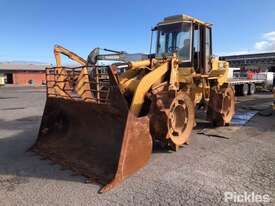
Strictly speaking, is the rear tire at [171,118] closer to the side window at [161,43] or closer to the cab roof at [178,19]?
the side window at [161,43]

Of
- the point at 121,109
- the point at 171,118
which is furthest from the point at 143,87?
the point at 121,109

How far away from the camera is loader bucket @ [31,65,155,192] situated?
13.7ft

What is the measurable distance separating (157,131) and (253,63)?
38397mm

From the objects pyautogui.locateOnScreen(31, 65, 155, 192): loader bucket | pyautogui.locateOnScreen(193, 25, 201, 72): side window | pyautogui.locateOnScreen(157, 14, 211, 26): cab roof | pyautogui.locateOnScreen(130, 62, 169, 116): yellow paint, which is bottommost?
pyautogui.locateOnScreen(31, 65, 155, 192): loader bucket

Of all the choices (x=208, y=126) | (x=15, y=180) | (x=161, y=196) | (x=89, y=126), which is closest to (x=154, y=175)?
(x=161, y=196)

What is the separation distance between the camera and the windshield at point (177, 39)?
279 inches

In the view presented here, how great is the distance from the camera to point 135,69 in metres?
6.00

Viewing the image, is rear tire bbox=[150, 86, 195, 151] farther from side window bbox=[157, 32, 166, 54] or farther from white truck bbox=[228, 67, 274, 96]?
white truck bbox=[228, 67, 274, 96]

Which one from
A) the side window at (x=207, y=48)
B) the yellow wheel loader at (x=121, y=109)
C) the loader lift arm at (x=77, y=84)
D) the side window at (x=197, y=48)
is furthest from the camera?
Result: the side window at (x=207, y=48)

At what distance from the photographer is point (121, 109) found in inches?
168

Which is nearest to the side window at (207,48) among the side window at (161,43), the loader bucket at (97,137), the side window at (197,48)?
the side window at (197,48)
